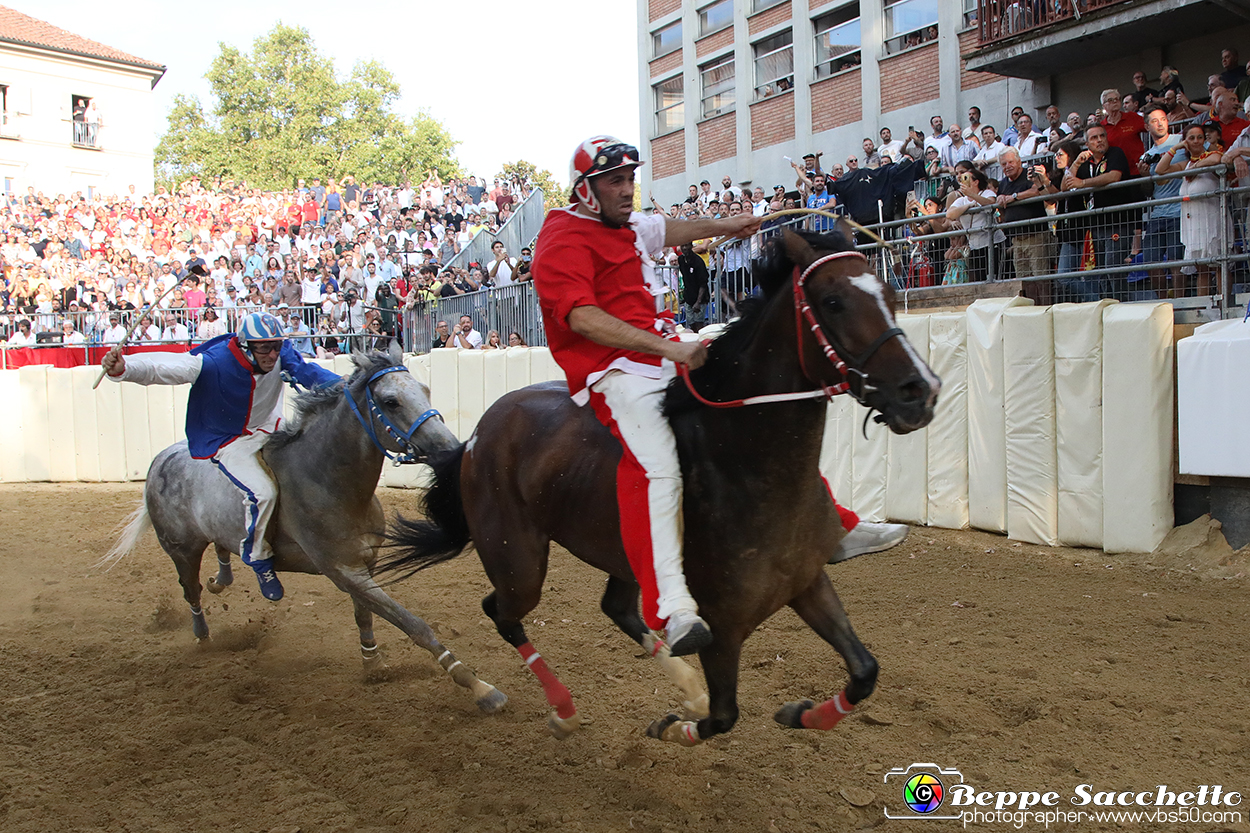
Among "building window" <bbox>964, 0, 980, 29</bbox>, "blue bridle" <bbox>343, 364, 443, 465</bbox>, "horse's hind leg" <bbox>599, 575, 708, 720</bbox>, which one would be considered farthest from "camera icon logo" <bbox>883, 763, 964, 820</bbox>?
"building window" <bbox>964, 0, 980, 29</bbox>

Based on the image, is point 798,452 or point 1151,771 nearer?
point 798,452

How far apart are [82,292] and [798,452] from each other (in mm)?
23938

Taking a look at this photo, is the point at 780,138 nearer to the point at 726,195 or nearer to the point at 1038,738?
the point at 726,195

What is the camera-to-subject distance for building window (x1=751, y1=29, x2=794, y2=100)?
22.9 meters

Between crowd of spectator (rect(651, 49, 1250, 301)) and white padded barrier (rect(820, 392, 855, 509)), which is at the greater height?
crowd of spectator (rect(651, 49, 1250, 301))

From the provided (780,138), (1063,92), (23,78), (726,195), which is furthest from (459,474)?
(23,78)

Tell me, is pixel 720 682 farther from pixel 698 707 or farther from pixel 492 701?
pixel 492 701

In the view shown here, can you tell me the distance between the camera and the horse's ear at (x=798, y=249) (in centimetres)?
329

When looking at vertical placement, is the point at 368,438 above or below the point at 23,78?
below

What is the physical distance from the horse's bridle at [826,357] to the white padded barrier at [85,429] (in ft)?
49.1

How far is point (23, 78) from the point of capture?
4631 cm

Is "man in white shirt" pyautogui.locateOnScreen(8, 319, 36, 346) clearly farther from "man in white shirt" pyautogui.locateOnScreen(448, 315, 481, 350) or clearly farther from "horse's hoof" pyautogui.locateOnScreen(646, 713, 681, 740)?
"horse's hoof" pyautogui.locateOnScreen(646, 713, 681, 740)

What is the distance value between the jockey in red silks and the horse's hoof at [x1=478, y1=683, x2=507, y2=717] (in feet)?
5.21

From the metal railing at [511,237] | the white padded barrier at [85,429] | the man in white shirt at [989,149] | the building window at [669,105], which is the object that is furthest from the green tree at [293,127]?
the man in white shirt at [989,149]
